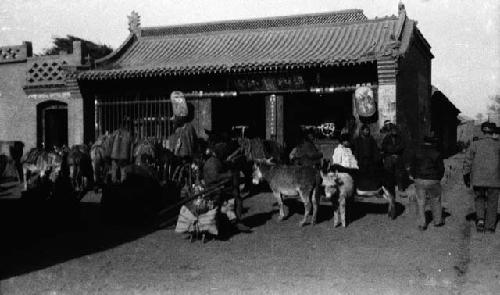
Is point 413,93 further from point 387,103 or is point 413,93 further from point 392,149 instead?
point 392,149

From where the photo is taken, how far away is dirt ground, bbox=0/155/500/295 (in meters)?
5.57

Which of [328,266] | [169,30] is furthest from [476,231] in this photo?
[169,30]

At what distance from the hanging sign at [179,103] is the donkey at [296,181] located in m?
6.24

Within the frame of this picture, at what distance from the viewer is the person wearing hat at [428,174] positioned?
8125mm

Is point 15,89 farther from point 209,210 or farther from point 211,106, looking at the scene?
point 209,210

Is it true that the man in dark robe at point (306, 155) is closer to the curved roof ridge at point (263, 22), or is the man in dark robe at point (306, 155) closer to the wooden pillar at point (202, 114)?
the wooden pillar at point (202, 114)

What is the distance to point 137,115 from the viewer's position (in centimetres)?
1534

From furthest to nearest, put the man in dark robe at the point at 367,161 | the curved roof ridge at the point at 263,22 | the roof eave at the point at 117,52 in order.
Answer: the curved roof ridge at the point at 263,22
the roof eave at the point at 117,52
the man in dark robe at the point at 367,161

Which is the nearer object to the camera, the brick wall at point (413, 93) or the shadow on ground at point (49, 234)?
the shadow on ground at point (49, 234)

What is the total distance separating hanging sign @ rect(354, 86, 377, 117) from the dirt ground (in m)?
3.93

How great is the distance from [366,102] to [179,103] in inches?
215

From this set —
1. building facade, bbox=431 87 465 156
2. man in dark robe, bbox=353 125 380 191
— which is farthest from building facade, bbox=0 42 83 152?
building facade, bbox=431 87 465 156

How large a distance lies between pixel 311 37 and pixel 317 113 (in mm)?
2669

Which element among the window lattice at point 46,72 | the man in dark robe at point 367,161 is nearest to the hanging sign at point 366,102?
the man in dark robe at point 367,161
